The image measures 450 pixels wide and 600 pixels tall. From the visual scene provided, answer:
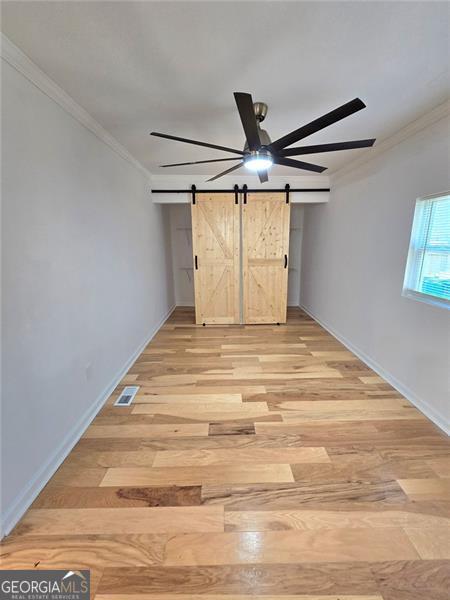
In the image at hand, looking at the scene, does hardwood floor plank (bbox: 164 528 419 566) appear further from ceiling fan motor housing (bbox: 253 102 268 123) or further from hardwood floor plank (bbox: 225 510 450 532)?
ceiling fan motor housing (bbox: 253 102 268 123)

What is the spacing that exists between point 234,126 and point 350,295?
2.57 meters

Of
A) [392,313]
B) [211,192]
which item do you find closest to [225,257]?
[211,192]

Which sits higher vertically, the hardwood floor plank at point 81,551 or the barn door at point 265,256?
the barn door at point 265,256

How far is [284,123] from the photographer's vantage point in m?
2.36

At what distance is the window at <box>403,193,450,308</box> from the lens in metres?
2.19

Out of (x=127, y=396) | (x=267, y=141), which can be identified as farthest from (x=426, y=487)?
(x=267, y=141)

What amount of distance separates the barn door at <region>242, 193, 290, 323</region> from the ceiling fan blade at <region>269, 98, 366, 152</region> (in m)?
2.40

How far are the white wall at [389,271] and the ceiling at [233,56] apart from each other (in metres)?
0.51

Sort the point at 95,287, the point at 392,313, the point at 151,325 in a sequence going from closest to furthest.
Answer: the point at 95,287 < the point at 392,313 < the point at 151,325

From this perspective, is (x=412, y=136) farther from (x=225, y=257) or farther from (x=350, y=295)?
(x=225, y=257)

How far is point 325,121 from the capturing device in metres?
1.52

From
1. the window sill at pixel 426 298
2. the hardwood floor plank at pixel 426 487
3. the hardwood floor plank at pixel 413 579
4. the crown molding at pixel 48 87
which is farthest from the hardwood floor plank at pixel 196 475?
the crown molding at pixel 48 87

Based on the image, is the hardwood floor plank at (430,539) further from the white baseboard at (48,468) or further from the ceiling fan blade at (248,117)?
the ceiling fan blade at (248,117)

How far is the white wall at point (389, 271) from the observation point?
85.7 inches
